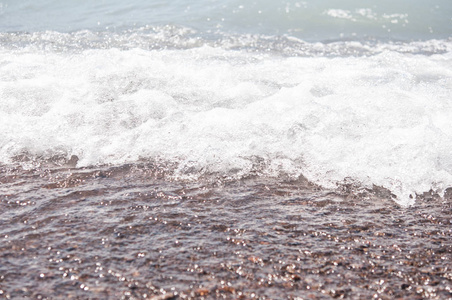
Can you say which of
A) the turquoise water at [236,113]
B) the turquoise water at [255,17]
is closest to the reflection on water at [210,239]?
the turquoise water at [236,113]

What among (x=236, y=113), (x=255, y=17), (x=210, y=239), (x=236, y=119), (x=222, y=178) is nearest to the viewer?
(x=210, y=239)

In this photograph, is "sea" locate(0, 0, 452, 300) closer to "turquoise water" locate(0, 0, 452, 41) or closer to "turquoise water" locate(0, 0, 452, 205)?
"turquoise water" locate(0, 0, 452, 205)

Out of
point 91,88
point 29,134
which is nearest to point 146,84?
point 91,88

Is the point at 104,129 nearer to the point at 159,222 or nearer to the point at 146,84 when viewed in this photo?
the point at 146,84

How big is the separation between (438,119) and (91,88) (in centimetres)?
452

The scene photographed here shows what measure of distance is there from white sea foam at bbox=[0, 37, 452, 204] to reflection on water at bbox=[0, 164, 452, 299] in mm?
354

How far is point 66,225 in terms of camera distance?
9.25 feet

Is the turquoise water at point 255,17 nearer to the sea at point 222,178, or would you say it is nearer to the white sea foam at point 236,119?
the sea at point 222,178

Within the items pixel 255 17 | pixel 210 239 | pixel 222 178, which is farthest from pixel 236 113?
pixel 255 17

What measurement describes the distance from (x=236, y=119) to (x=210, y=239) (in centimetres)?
212

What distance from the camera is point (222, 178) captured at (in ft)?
11.8

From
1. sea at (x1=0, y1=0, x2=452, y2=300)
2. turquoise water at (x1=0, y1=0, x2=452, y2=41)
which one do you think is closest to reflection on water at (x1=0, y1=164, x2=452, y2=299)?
sea at (x1=0, y1=0, x2=452, y2=300)

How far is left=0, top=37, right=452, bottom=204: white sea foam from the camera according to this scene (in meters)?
3.82

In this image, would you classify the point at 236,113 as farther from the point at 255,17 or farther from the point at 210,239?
the point at 255,17
